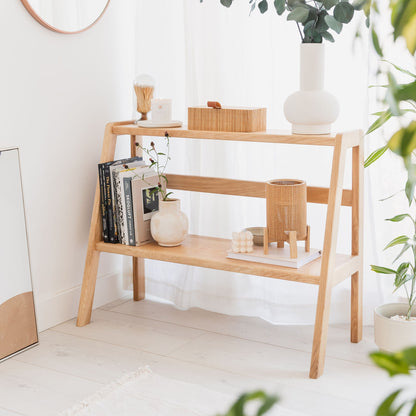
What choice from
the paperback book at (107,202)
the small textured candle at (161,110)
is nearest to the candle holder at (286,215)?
the small textured candle at (161,110)

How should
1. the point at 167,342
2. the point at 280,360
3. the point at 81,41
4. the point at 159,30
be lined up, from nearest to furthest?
1. the point at 280,360
2. the point at 167,342
3. the point at 81,41
4. the point at 159,30

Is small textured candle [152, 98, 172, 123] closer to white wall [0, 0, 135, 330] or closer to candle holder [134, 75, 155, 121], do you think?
candle holder [134, 75, 155, 121]

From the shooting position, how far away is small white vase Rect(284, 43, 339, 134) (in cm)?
189

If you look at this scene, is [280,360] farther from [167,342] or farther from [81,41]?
[81,41]

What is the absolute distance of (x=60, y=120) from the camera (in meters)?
2.23

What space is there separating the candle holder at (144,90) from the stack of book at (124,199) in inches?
8.6

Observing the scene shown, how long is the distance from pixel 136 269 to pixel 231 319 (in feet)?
1.54

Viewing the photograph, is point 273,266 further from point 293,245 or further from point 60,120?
point 60,120

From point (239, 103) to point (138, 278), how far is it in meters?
0.85

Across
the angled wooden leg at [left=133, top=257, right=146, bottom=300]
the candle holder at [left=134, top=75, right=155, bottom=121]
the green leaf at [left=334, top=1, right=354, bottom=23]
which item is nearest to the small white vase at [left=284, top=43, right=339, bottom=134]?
the green leaf at [left=334, top=1, right=354, bottom=23]

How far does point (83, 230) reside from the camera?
7.89 ft

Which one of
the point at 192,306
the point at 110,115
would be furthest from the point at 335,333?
the point at 110,115

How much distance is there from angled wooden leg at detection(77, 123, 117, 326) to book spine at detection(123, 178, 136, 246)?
13 cm

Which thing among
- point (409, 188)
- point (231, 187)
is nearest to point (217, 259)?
point (231, 187)
